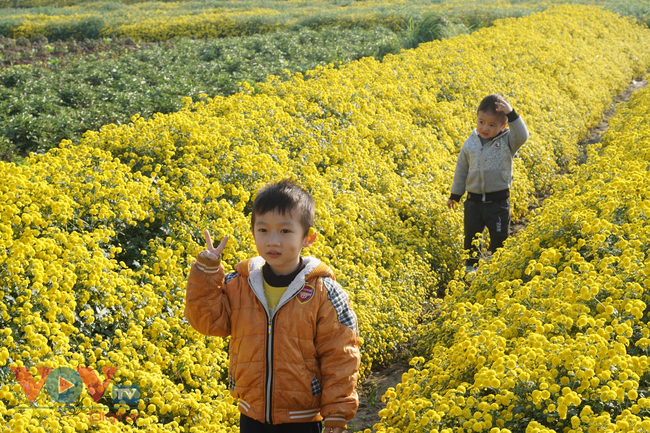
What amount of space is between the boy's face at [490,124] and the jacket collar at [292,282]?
10.4ft

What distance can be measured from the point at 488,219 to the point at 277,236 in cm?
346

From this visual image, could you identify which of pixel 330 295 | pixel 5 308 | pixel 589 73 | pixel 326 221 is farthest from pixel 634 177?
pixel 589 73

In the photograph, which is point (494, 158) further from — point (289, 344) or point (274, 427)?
point (274, 427)

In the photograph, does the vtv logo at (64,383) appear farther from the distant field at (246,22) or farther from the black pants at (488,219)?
the distant field at (246,22)

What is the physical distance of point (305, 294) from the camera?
96.2 inches

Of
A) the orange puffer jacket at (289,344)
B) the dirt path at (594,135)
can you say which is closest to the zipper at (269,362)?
the orange puffer jacket at (289,344)

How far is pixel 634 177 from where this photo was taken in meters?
4.75

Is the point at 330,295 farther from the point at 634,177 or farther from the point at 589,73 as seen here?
the point at 589,73

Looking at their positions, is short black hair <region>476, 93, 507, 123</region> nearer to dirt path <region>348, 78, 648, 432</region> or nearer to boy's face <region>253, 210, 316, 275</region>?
dirt path <region>348, 78, 648, 432</region>

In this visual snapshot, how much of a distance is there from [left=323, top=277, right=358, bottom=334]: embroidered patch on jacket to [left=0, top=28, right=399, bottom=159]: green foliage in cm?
589

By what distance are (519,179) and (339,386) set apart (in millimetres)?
5578

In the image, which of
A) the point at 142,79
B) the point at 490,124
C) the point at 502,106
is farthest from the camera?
the point at 142,79

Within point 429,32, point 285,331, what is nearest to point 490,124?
point 285,331

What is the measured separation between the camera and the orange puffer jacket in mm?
2383
